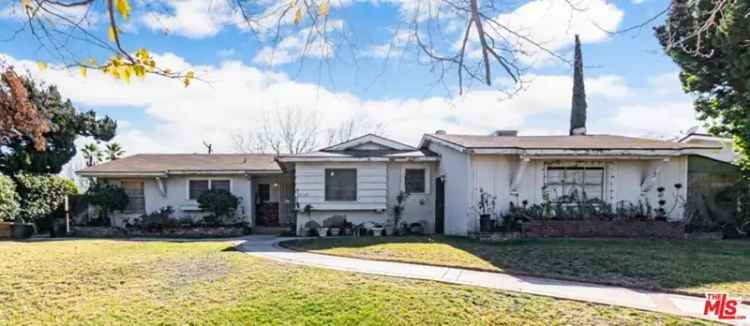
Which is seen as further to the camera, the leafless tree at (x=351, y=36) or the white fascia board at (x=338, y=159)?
the white fascia board at (x=338, y=159)

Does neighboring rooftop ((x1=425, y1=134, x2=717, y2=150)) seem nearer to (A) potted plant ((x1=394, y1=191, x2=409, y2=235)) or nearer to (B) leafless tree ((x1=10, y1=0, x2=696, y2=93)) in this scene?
(A) potted plant ((x1=394, y1=191, x2=409, y2=235))

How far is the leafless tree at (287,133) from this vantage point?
33.2 m

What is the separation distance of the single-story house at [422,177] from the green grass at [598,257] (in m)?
2.03

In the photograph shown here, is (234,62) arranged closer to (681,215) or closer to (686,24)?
(686,24)

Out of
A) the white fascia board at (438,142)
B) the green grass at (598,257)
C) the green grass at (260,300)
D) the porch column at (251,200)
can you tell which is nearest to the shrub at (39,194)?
the porch column at (251,200)

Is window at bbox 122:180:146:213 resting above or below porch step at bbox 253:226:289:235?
above

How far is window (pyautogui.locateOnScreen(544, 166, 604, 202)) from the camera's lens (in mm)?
12219

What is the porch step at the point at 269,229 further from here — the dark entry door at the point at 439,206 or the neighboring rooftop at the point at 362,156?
the dark entry door at the point at 439,206

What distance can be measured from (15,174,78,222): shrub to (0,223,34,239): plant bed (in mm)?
857

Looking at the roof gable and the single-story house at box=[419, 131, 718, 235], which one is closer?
the single-story house at box=[419, 131, 718, 235]

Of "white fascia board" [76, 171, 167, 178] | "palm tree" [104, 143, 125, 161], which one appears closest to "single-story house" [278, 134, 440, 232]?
"white fascia board" [76, 171, 167, 178]

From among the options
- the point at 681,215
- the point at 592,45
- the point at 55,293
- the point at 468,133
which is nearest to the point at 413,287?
the point at 592,45

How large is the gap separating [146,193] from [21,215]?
14.3 ft

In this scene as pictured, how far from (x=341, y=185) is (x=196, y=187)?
23.2 feet
